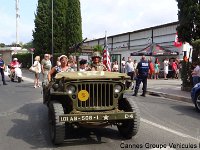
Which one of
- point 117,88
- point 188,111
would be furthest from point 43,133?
point 188,111

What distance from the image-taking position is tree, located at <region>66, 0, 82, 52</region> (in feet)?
164

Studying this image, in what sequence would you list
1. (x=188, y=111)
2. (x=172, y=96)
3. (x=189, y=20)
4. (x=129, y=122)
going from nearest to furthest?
(x=129, y=122)
(x=188, y=111)
(x=172, y=96)
(x=189, y=20)

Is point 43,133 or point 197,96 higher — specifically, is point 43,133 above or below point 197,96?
below

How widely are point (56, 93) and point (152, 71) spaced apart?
66.8 ft

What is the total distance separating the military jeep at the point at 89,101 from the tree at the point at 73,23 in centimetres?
4286

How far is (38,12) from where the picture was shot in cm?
5184

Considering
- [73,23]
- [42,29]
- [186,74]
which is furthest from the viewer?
[42,29]

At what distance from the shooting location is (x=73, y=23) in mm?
50281

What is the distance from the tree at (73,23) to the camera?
50.0 meters

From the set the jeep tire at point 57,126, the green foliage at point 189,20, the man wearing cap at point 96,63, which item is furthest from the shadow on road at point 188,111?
the green foliage at point 189,20

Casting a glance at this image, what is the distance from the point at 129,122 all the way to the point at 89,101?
96 cm

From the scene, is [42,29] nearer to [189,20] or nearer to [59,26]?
[59,26]

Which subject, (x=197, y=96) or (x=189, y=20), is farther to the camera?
(x=189, y=20)

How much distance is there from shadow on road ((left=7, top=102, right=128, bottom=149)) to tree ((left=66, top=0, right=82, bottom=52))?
A: 134 feet
